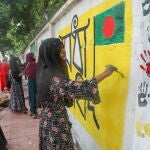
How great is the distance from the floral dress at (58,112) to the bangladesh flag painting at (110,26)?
1.67ft

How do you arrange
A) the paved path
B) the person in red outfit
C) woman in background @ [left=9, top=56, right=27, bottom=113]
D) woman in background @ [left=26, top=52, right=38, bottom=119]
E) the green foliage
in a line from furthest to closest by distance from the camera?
the green foliage, the person in red outfit, woman in background @ [left=9, top=56, right=27, bottom=113], woman in background @ [left=26, top=52, right=38, bottom=119], the paved path

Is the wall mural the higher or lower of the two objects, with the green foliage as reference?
lower

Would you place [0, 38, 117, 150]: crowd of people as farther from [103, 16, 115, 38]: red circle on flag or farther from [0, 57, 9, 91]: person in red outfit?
[0, 57, 9, 91]: person in red outfit

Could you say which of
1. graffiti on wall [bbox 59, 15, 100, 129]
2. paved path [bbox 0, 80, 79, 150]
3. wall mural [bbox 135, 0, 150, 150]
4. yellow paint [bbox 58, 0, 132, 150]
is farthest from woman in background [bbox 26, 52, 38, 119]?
wall mural [bbox 135, 0, 150, 150]

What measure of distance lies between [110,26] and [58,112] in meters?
0.96

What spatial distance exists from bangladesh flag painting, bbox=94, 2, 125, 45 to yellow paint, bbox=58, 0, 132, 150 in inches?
2.0

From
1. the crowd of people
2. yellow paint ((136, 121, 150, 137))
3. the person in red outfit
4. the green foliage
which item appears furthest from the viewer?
the green foliage

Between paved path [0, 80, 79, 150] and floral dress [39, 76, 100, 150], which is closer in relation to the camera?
floral dress [39, 76, 100, 150]

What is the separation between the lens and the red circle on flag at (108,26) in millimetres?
2861

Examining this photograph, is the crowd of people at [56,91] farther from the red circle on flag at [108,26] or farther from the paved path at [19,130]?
the paved path at [19,130]

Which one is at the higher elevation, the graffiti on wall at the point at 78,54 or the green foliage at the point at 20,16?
the green foliage at the point at 20,16

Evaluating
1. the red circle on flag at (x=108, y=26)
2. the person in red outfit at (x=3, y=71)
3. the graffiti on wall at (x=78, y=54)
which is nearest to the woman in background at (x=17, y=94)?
the graffiti on wall at (x=78, y=54)

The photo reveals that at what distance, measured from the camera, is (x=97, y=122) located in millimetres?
3520

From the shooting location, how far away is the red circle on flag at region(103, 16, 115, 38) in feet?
9.39
